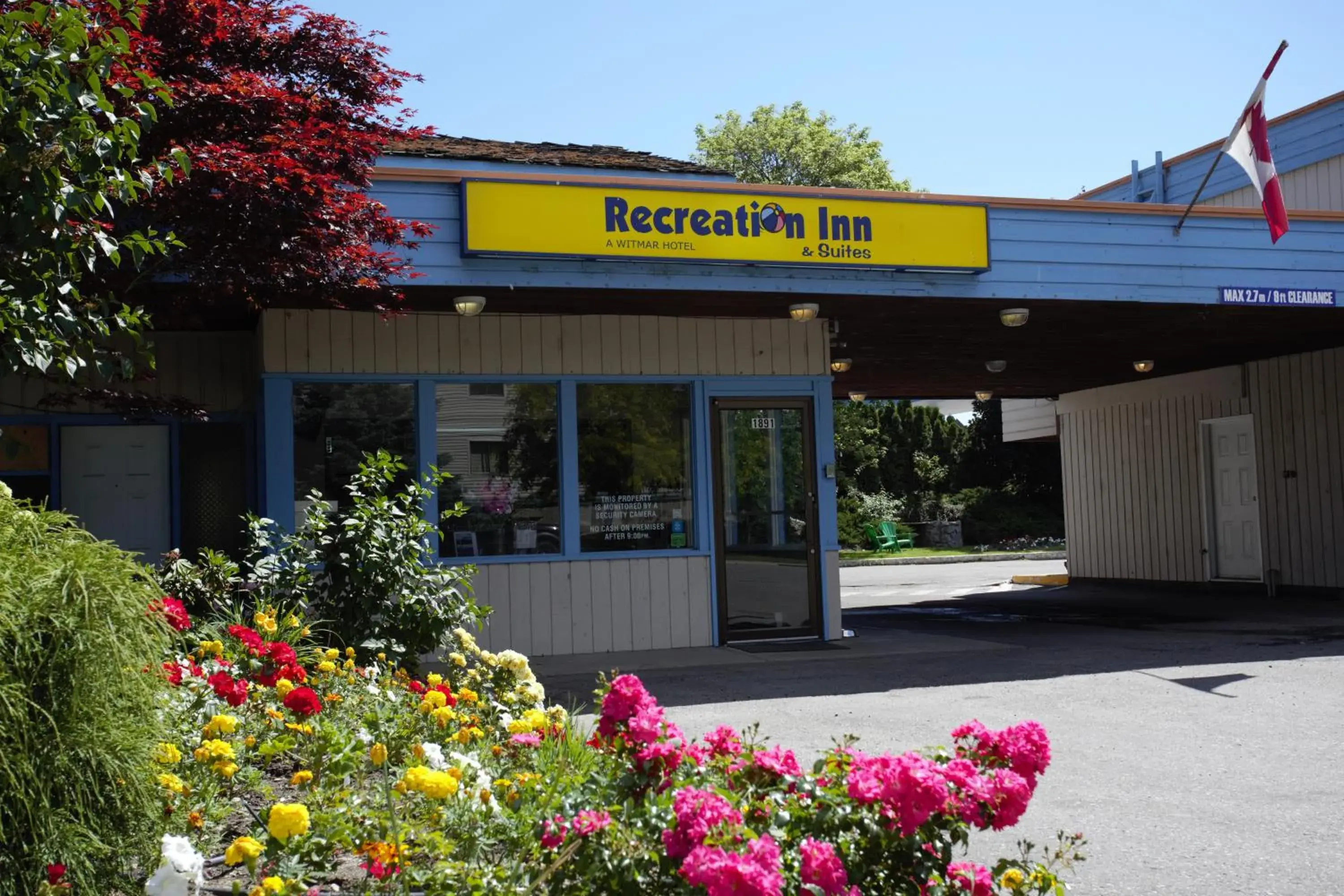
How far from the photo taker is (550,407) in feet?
37.4

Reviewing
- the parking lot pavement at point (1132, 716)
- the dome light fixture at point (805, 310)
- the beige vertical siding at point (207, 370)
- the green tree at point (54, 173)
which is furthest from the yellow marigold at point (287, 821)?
the beige vertical siding at point (207, 370)

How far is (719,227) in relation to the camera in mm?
10352

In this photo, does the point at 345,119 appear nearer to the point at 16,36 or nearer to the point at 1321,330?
the point at 16,36

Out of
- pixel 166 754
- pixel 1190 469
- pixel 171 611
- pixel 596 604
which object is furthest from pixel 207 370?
pixel 1190 469

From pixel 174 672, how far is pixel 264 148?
4.71 m

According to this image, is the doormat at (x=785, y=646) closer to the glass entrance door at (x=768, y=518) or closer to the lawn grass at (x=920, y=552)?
the glass entrance door at (x=768, y=518)

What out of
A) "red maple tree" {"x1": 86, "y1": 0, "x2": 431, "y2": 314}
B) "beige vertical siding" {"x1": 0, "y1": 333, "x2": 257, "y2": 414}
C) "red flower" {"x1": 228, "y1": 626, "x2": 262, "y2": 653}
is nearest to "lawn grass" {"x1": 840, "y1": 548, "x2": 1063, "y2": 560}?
"beige vertical siding" {"x1": 0, "y1": 333, "x2": 257, "y2": 414}

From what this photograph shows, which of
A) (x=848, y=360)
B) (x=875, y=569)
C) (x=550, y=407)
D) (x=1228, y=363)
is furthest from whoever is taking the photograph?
(x=875, y=569)

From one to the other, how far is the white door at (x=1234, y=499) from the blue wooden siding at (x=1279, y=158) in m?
3.42

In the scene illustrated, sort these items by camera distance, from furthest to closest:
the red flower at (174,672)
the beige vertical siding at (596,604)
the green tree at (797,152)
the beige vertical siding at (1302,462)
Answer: the green tree at (797,152) < the beige vertical siding at (1302,462) < the beige vertical siding at (596,604) < the red flower at (174,672)

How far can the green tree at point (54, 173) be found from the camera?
4.32 meters

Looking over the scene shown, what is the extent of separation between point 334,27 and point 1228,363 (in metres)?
13.3

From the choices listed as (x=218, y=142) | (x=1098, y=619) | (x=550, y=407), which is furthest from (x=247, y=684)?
(x=1098, y=619)

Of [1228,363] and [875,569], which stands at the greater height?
[1228,363]
